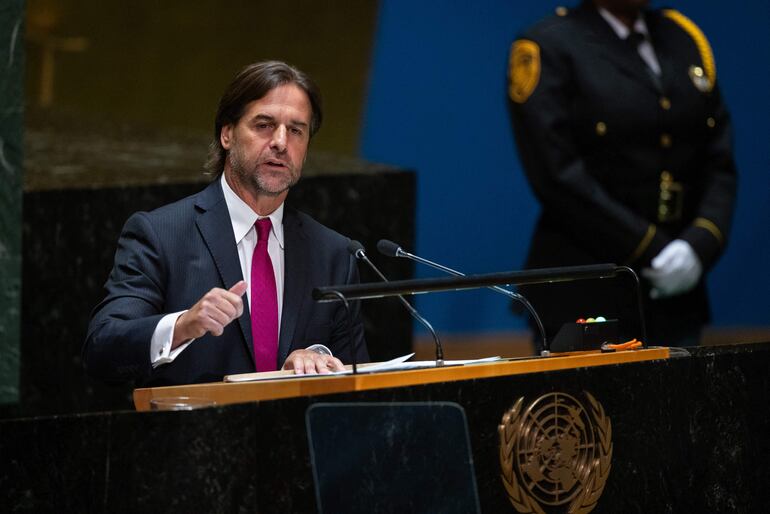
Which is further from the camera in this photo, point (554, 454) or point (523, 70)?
point (523, 70)

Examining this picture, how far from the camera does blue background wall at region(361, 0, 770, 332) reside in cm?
568

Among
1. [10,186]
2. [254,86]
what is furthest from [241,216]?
[10,186]

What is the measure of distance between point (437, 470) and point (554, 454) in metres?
0.22

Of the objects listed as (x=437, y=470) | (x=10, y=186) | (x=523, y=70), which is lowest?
(x=437, y=470)

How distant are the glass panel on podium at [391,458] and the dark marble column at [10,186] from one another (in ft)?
6.34

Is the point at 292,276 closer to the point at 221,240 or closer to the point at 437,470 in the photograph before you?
the point at 221,240

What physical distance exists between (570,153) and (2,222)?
5.01 feet

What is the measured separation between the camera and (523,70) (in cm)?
436

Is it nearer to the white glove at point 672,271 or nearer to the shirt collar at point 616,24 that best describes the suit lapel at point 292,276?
the white glove at point 672,271

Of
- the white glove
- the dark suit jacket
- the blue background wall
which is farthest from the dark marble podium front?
the blue background wall

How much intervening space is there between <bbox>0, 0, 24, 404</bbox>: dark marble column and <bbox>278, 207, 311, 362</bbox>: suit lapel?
1054 millimetres

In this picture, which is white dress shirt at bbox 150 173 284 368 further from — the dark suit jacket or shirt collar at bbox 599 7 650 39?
shirt collar at bbox 599 7 650 39

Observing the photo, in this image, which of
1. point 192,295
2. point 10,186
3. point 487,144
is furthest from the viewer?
point 487,144

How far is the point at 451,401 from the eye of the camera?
2.37 metres
